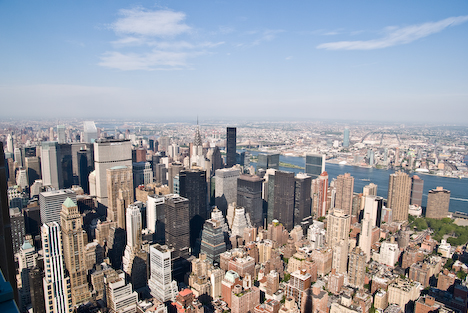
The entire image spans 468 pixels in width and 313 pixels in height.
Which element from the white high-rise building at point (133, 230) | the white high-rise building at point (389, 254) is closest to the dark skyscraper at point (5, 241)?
the white high-rise building at point (133, 230)

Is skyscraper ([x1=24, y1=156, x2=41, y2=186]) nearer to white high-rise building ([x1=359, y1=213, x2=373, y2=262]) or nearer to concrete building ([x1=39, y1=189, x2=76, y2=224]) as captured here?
concrete building ([x1=39, y1=189, x2=76, y2=224])

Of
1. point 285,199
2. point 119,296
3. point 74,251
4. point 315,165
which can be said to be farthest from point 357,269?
point 315,165

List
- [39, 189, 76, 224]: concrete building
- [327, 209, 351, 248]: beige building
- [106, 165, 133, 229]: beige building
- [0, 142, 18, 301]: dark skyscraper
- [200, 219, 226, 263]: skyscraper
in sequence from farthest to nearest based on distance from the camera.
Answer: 1. [106, 165, 133, 229]: beige building
2. [327, 209, 351, 248]: beige building
3. [39, 189, 76, 224]: concrete building
4. [200, 219, 226, 263]: skyscraper
5. [0, 142, 18, 301]: dark skyscraper

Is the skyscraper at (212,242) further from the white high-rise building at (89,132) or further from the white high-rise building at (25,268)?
the white high-rise building at (89,132)

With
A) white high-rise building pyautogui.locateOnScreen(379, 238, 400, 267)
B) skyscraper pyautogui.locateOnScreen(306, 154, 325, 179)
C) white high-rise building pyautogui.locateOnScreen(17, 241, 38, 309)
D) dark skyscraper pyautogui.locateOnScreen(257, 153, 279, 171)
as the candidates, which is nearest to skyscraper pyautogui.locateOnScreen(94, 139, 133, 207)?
white high-rise building pyautogui.locateOnScreen(17, 241, 38, 309)

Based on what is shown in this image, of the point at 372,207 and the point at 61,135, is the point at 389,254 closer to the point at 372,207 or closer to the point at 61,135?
the point at 372,207

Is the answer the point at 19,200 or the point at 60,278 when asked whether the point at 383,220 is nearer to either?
the point at 60,278
